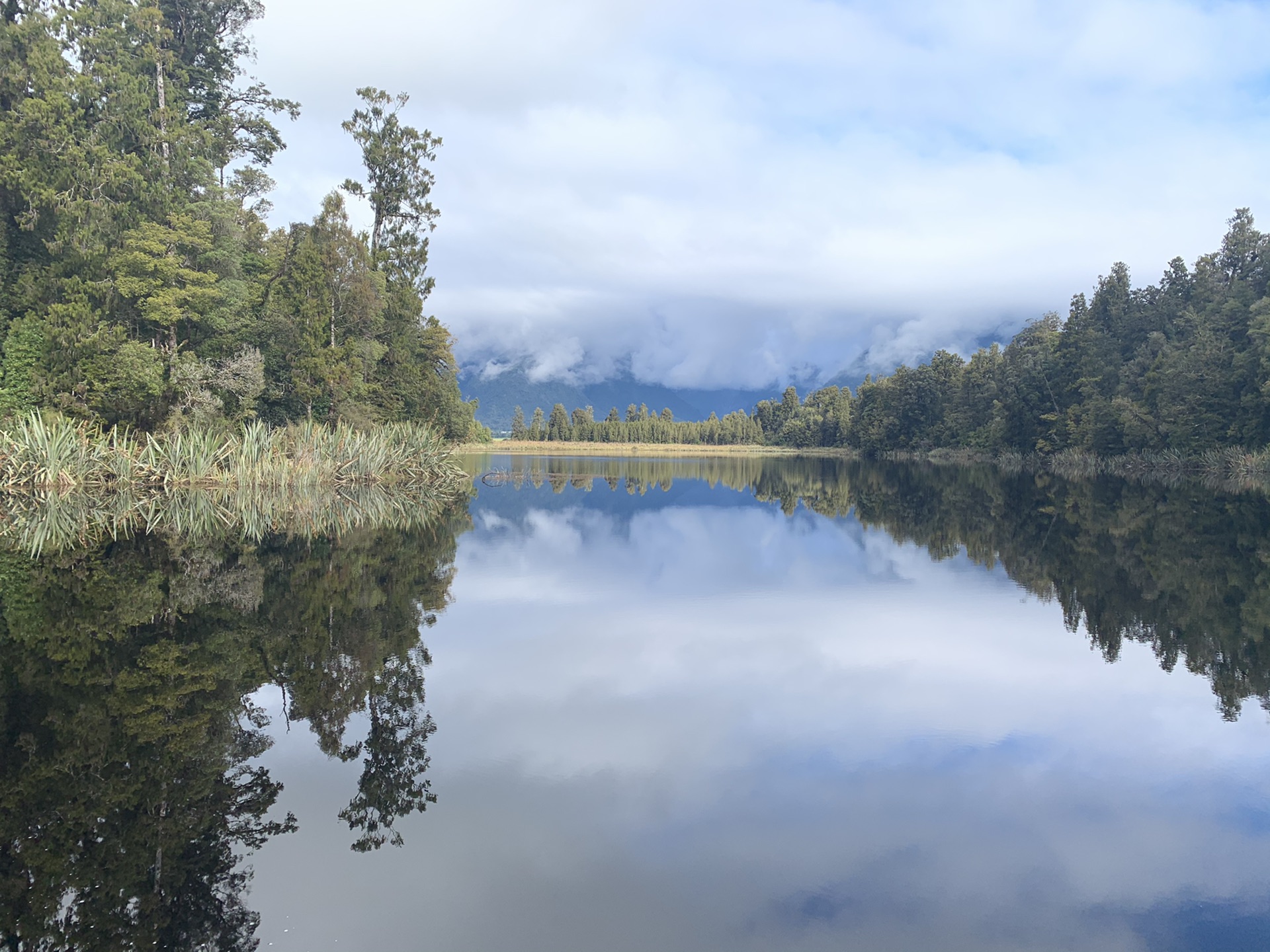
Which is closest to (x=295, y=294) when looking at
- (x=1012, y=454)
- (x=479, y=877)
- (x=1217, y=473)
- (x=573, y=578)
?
(x=573, y=578)

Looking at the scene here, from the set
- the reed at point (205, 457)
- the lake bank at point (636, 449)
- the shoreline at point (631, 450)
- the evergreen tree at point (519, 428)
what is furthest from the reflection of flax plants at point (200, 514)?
the evergreen tree at point (519, 428)

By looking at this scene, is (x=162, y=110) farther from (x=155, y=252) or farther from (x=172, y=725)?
(x=172, y=725)

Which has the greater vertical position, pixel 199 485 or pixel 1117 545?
pixel 199 485

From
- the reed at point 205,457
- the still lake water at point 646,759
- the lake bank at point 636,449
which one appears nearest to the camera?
the still lake water at point 646,759

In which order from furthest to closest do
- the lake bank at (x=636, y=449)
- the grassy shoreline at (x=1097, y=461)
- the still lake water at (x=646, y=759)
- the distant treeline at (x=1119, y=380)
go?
1. the lake bank at (x=636, y=449)
2. the distant treeline at (x=1119, y=380)
3. the grassy shoreline at (x=1097, y=461)
4. the still lake water at (x=646, y=759)

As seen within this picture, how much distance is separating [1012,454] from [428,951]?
2913 inches

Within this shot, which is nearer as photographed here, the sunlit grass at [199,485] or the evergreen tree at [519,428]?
the sunlit grass at [199,485]

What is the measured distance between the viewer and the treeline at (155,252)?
25.3m

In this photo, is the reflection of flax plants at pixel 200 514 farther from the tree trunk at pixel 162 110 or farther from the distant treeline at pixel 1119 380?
the distant treeline at pixel 1119 380

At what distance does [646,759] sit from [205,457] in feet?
77.5

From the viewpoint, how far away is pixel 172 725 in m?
6.42

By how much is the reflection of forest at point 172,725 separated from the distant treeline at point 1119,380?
48.5 metres

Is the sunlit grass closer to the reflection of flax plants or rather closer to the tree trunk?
the reflection of flax plants

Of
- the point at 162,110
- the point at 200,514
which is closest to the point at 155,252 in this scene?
the point at 162,110
